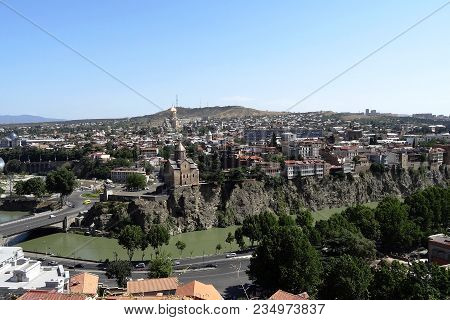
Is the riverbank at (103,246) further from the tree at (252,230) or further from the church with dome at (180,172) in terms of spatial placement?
the church with dome at (180,172)

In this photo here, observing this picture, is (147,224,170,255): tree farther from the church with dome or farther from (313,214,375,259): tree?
the church with dome

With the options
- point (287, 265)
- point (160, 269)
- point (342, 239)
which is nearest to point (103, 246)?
point (160, 269)

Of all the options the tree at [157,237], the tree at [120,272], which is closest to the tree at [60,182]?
the tree at [157,237]

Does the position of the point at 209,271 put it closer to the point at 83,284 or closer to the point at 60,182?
the point at 83,284

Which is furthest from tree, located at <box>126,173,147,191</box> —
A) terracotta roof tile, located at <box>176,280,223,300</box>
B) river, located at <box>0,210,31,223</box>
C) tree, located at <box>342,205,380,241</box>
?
terracotta roof tile, located at <box>176,280,223,300</box>
